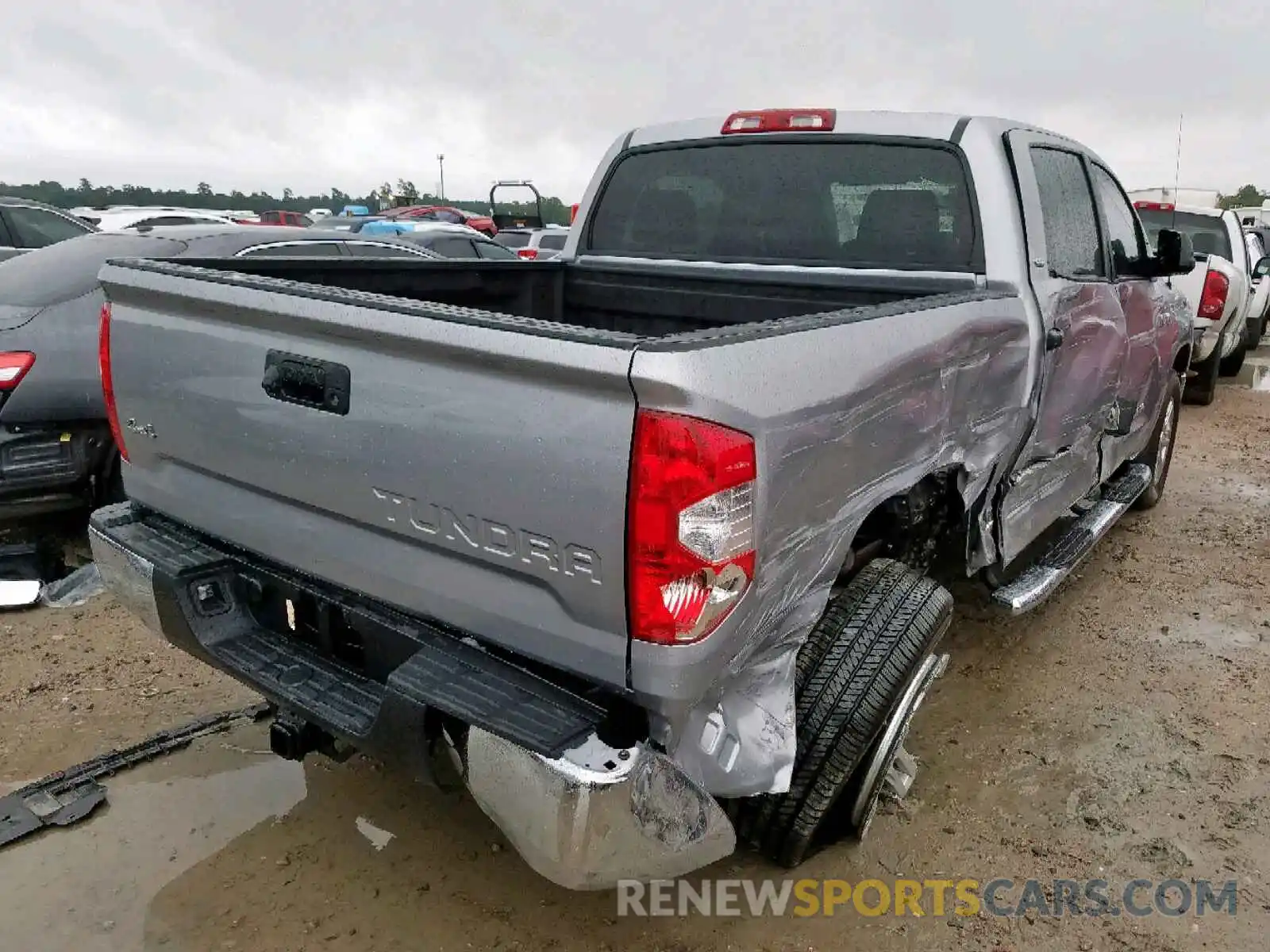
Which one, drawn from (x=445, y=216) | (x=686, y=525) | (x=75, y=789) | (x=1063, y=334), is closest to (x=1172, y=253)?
(x=1063, y=334)

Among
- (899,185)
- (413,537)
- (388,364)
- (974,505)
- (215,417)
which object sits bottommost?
(974,505)

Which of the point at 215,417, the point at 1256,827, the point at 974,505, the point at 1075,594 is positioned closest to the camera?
the point at 215,417

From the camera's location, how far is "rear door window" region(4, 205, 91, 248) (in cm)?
873

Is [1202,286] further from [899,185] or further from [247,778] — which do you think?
[247,778]

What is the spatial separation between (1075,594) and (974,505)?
6.27ft

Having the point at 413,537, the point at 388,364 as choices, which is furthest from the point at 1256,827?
the point at 388,364

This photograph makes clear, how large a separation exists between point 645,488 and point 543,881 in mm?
1422

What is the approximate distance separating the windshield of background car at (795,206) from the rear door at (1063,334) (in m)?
0.29

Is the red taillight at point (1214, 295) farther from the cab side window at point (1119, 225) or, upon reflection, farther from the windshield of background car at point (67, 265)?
the windshield of background car at point (67, 265)

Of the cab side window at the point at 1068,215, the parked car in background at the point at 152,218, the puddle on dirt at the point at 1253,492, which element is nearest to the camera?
the cab side window at the point at 1068,215

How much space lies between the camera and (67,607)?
4207 mm

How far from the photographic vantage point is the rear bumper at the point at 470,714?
1.81 m

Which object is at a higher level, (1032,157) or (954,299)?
(1032,157)

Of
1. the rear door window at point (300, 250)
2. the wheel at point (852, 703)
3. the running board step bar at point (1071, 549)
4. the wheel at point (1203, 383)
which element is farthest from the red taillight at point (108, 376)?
the wheel at point (1203, 383)
